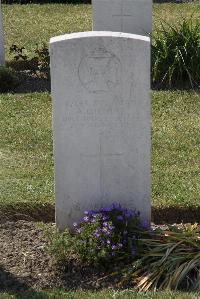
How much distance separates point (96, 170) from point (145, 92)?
71 centimetres

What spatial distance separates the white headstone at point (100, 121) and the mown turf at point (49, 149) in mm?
783

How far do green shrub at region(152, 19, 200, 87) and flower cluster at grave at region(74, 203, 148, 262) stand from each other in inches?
185

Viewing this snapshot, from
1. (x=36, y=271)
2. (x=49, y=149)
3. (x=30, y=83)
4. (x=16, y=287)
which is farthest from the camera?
(x=30, y=83)

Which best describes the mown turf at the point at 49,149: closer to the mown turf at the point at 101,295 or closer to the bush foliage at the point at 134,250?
the bush foliage at the point at 134,250

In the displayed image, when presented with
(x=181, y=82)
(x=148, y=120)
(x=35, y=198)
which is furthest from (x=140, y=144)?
(x=181, y=82)

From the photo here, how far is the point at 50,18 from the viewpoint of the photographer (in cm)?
1531

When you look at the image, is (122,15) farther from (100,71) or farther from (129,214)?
(129,214)

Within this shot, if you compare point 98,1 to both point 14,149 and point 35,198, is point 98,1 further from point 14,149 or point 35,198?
point 35,198

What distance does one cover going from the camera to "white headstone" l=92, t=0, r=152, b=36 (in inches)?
440

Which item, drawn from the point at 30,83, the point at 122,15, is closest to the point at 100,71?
the point at 30,83

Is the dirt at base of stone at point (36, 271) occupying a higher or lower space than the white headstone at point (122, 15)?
lower

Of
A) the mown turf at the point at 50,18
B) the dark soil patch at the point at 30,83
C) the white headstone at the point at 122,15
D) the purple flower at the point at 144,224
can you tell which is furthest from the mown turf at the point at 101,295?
the mown turf at the point at 50,18

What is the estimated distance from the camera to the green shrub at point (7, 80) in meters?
10.4

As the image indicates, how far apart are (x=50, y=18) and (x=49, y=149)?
767cm
